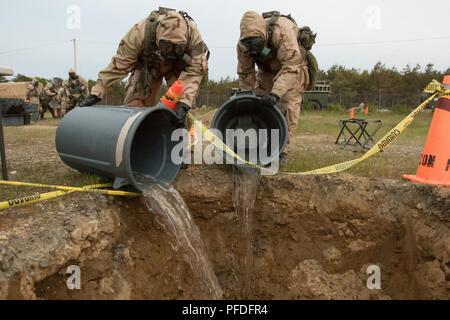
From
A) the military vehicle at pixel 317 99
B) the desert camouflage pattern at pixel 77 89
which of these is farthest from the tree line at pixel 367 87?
the desert camouflage pattern at pixel 77 89

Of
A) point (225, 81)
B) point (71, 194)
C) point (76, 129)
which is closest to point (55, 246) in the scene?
point (71, 194)

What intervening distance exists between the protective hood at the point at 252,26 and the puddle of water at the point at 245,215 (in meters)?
1.32

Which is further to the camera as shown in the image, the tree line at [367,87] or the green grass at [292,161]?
the tree line at [367,87]

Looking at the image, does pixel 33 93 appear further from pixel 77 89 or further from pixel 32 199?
pixel 32 199

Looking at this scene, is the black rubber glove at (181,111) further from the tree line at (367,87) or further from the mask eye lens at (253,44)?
the tree line at (367,87)

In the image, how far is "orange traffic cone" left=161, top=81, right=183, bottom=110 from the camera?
3770 mm

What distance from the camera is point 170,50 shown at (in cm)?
397

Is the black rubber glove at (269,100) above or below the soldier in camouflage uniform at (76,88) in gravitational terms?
below

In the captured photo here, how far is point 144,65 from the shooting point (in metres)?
4.52

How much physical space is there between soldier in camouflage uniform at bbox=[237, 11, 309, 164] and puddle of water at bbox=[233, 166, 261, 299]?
2.27 feet

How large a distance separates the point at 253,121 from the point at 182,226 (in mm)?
1531

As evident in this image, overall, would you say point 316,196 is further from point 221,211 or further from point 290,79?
point 290,79

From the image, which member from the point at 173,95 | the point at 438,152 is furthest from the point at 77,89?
the point at 438,152

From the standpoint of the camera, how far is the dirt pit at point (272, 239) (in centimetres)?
302
